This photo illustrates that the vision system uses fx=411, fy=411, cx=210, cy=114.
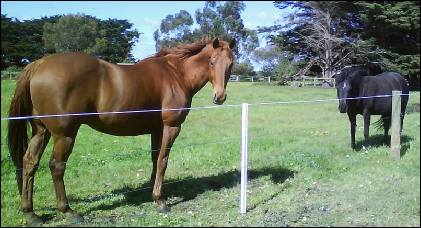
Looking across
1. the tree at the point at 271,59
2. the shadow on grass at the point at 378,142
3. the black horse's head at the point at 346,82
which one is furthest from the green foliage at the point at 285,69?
the shadow on grass at the point at 378,142

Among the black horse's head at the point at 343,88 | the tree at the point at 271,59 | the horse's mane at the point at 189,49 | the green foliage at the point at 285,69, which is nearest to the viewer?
the horse's mane at the point at 189,49

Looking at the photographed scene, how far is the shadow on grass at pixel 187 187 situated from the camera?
5043 mm

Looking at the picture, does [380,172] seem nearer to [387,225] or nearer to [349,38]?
[387,225]

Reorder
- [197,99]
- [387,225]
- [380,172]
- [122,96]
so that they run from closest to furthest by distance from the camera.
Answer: [387,225] → [122,96] → [380,172] → [197,99]

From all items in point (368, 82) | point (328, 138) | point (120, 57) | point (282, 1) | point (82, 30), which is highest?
point (282, 1)

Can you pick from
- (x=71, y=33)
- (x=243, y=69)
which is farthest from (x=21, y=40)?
(x=243, y=69)

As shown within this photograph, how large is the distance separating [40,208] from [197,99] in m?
12.1

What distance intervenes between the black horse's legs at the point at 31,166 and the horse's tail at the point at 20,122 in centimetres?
13

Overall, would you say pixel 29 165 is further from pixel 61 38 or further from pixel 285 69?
pixel 285 69

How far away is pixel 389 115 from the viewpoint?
28.6 ft

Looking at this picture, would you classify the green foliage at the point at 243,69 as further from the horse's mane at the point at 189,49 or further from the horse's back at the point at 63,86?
the horse's back at the point at 63,86

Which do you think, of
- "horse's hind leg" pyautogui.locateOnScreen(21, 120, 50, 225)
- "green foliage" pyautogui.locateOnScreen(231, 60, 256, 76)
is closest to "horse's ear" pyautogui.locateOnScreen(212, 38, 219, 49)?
"horse's hind leg" pyautogui.locateOnScreen(21, 120, 50, 225)

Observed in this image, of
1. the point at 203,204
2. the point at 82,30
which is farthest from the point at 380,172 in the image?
the point at 82,30

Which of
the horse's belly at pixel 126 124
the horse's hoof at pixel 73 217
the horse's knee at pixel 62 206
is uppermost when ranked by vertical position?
the horse's belly at pixel 126 124
